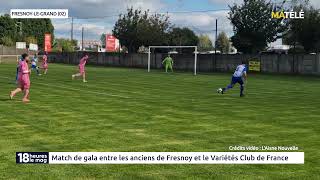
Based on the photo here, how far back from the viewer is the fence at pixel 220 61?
144 ft

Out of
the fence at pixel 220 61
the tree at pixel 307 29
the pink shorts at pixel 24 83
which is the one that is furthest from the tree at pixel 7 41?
the pink shorts at pixel 24 83

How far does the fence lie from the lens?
4400cm

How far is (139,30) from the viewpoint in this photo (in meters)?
68.7

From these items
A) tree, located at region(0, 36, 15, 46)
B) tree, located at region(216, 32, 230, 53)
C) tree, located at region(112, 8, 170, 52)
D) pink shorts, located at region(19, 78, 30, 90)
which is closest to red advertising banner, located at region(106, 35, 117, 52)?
tree, located at region(112, 8, 170, 52)

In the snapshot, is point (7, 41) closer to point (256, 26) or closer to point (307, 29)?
point (256, 26)

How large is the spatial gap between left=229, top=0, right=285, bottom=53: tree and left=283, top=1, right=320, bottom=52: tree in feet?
8.34

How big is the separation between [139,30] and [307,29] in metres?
27.4

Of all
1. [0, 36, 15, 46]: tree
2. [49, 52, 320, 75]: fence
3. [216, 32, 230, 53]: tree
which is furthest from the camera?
[0, 36, 15, 46]: tree

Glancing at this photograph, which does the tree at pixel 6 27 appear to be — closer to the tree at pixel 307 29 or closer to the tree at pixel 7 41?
the tree at pixel 7 41

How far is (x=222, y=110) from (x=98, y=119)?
4304 millimetres

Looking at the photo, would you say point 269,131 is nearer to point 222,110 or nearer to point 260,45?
point 222,110

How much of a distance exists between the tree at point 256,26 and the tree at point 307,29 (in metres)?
2.54

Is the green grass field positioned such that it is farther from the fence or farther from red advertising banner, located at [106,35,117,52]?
red advertising banner, located at [106,35,117,52]

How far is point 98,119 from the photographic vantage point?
12.5 m
